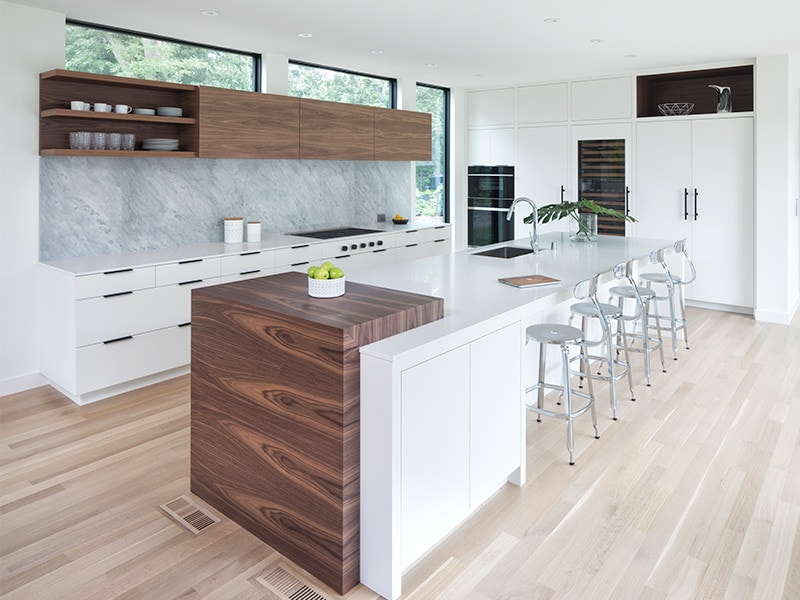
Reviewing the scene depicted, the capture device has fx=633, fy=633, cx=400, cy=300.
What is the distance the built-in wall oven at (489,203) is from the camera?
7.87 m

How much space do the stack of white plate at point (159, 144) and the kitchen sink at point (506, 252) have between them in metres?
2.33

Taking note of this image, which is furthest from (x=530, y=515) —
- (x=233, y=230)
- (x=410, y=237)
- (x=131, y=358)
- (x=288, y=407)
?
(x=410, y=237)

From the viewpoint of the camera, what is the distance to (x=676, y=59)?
5.97 metres

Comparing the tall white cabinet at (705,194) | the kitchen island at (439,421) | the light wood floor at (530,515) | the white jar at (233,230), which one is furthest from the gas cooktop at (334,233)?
the tall white cabinet at (705,194)

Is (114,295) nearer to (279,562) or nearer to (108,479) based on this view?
(108,479)

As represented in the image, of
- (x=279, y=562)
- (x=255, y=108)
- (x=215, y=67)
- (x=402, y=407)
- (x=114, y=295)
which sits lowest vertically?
(x=279, y=562)

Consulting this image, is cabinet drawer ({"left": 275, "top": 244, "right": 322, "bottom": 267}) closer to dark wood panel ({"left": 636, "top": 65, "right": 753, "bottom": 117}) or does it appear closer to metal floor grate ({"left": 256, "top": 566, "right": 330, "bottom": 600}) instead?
metal floor grate ({"left": 256, "top": 566, "right": 330, "bottom": 600})

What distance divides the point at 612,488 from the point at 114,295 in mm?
3136

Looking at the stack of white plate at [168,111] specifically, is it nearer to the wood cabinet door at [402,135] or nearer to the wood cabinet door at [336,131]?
the wood cabinet door at [336,131]

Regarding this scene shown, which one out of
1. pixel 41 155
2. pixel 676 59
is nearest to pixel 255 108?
pixel 41 155

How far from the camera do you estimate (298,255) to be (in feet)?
17.1

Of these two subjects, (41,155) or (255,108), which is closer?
(41,155)

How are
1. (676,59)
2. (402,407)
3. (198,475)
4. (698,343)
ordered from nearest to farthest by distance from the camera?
(402,407) → (198,475) → (698,343) → (676,59)

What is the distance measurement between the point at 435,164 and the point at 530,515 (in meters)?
5.88
